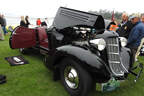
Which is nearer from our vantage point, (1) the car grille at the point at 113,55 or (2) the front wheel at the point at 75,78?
(2) the front wheel at the point at 75,78

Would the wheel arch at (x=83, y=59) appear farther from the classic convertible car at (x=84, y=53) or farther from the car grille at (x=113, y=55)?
the car grille at (x=113, y=55)

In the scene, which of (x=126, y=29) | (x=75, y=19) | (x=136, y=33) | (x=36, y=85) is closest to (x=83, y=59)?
(x=75, y=19)

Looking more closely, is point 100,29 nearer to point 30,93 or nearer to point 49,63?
point 49,63

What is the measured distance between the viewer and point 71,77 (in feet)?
8.53

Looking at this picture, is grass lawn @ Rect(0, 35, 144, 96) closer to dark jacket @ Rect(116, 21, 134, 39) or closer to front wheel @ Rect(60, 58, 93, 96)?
front wheel @ Rect(60, 58, 93, 96)

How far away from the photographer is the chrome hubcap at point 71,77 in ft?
8.21

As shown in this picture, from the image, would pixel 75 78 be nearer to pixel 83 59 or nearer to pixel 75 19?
pixel 83 59

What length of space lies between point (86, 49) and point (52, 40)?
1293mm

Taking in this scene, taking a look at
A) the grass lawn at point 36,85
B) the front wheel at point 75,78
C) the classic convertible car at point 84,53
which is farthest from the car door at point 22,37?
the front wheel at point 75,78

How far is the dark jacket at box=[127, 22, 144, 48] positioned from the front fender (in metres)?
2.25

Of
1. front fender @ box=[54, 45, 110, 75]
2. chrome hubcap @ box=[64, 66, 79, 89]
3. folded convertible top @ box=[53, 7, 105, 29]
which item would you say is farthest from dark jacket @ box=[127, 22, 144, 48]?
chrome hubcap @ box=[64, 66, 79, 89]

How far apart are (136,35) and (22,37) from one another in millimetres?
3556

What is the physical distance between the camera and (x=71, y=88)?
8.66 feet

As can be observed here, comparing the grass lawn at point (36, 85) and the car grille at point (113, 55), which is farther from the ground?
the car grille at point (113, 55)
